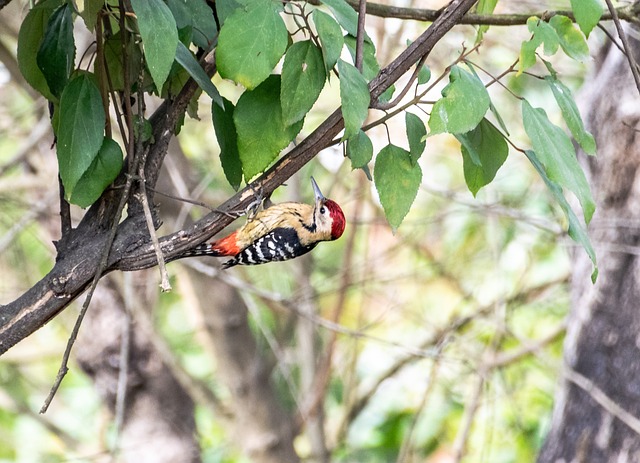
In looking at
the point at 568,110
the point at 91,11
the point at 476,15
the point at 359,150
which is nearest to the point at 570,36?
the point at 568,110

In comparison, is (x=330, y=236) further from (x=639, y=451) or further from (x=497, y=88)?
(x=497, y=88)

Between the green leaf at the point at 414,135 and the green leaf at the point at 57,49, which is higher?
the green leaf at the point at 57,49

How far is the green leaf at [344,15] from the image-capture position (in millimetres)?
1073

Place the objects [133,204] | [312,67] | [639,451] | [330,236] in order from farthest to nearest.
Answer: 1. [639,451]
2. [330,236]
3. [133,204]
4. [312,67]

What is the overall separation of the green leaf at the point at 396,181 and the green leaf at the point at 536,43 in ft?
0.59

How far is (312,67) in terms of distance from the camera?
40.4 inches

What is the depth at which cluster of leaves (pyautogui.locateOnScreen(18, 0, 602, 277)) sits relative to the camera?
977 millimetres

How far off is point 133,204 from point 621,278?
7.60ft

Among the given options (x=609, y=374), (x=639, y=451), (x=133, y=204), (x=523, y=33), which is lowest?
(x=639, y=451)

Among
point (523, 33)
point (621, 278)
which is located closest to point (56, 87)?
point (621, 278)

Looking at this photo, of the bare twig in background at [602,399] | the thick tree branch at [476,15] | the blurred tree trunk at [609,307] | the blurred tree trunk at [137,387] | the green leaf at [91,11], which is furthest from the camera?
the blurred tree trunk at [137,387]

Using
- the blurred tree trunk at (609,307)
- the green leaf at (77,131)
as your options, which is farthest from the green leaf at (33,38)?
the blurred tree trunk at (609,307)

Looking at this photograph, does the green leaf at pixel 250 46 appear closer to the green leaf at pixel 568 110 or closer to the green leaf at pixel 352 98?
the green leaf at pixel 352 98

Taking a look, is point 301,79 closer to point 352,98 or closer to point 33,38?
point 352,98
